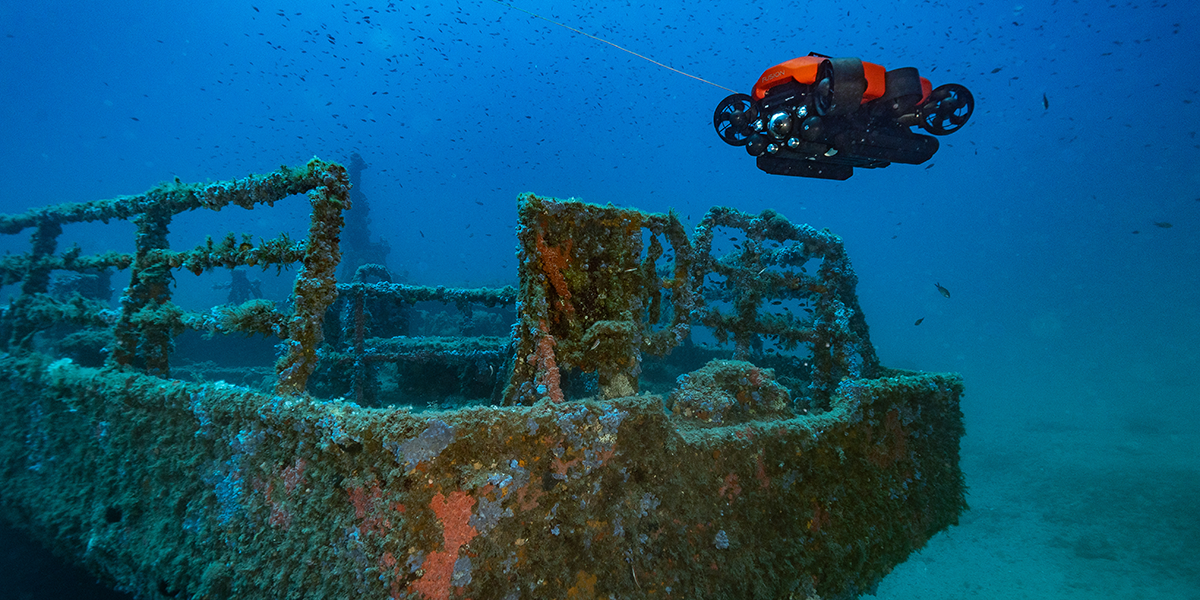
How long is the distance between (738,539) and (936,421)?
249cm

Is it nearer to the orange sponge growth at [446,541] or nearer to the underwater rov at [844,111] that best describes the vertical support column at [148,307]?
the orange sponge growth at [446,541]

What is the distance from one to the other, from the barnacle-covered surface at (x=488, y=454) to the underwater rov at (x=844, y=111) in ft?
5.59

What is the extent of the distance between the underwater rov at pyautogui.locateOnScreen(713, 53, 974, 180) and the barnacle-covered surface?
1.70 metres

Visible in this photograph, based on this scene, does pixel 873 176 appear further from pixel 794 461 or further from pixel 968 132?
pixel 794 461

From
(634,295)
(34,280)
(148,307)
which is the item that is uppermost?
(34,280)

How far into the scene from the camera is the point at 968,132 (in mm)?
137000

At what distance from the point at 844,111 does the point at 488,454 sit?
201 inches

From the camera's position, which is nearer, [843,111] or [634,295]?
[634,295]

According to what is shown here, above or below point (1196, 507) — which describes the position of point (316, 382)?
above

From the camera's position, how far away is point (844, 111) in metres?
4.84

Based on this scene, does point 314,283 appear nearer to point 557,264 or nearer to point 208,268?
point 208,268

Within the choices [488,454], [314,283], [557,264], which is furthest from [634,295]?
[314,283]

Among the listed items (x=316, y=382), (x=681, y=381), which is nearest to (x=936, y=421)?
(x=681, y=381)

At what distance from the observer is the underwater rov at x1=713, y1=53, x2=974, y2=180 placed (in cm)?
479
